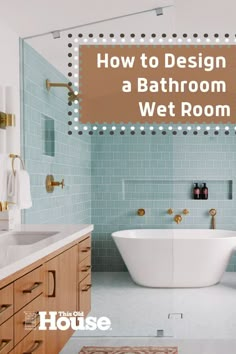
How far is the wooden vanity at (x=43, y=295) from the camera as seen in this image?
96.7 inches

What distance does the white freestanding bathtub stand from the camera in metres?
4.75

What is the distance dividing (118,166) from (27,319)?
76.7 inches

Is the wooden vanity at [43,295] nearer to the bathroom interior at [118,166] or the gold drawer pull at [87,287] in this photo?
the gold drawer pull at [87,287]

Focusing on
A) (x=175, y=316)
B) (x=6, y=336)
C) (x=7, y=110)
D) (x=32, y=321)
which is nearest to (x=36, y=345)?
(x=32, y=321)

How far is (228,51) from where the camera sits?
4773 mm

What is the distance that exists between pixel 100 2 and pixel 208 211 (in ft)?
5.76

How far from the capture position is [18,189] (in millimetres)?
4145

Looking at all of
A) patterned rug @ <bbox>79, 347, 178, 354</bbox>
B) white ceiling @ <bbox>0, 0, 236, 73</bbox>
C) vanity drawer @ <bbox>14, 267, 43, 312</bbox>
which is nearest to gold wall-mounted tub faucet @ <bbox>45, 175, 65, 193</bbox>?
white ceiling @ <bbox>0, 0, 236, 73</bbox>

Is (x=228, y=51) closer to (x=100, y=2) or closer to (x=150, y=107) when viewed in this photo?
(x=150, y=107)

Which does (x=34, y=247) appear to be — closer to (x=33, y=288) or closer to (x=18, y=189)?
(x=33, y=288)

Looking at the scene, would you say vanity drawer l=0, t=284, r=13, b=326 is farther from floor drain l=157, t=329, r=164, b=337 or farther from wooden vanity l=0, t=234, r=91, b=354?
floor drain l=157, t=329, r=164, b=337

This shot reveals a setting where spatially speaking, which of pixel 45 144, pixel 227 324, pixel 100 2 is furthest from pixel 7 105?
pixel 227 324

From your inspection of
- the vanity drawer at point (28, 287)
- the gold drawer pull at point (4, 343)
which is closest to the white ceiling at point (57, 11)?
the vanity drawer at point (28, 287)

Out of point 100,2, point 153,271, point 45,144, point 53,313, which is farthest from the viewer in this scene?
point 153,271
